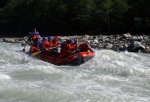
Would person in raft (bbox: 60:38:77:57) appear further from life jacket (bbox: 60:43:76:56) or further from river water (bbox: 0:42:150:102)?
river water (bbox: 0:42:150:102)

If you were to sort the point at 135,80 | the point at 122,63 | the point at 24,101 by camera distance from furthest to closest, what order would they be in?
the point at 122,63, the point at 135,80, the point at 24,101

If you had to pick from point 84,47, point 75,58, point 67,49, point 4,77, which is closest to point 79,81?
point 4,77

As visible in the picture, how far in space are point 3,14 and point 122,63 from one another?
111 feet

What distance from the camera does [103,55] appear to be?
57.8 ft

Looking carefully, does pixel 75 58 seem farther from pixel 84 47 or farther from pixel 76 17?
pixel 76 17

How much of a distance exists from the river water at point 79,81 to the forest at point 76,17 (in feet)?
60.7

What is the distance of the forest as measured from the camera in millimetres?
34719

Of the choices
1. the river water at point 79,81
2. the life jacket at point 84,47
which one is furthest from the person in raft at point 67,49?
the river water at point 79,81

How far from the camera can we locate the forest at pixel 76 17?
3472cm

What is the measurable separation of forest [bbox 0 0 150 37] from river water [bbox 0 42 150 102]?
60.7ft

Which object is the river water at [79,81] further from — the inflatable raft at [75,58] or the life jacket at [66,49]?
the life jacket at [66,49]

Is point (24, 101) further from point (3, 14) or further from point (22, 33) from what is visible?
point (3, 14)

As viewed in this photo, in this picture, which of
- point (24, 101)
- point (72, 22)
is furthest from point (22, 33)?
point (24, 101)

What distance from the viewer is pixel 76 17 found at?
125ft
